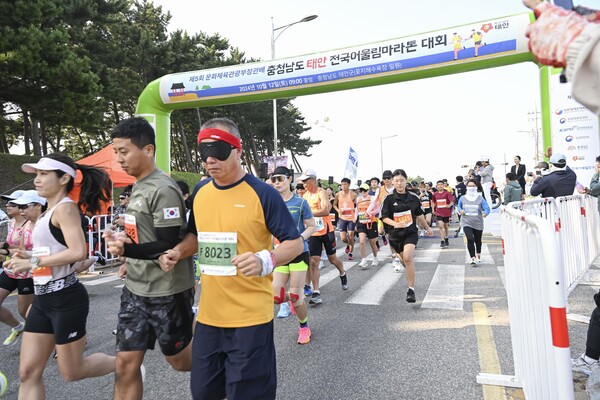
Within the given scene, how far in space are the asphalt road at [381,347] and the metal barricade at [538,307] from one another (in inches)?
28.3

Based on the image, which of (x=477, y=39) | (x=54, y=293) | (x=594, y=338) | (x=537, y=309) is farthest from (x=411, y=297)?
(x=477, y=39)

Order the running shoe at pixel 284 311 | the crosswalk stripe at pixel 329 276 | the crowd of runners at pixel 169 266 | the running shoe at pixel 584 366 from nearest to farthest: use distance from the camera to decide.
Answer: the crowd of runners at pixel 169 266 < the running shoe at pixel 584 366 < the running shoe at pixel 284 311 < the crosswalk stripe at pixel 329 276

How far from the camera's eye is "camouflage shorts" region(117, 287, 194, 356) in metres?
2.57

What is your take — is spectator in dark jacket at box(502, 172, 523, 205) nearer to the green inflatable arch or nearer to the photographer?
the green inflatable arch

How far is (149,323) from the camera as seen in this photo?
2.61 m

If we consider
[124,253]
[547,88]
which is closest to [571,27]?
[124,253]

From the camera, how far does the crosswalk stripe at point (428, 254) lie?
34.1 feet

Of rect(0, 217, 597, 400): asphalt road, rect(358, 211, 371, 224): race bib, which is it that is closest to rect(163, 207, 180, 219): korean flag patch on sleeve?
rect(0, 217, 597, 400): asphalt road

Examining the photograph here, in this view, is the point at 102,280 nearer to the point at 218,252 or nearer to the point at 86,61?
the point at 218,252

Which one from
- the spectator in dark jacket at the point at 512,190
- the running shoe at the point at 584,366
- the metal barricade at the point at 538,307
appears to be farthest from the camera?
the spectator in dark jacket at the point at 512,190

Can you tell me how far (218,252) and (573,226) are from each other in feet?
19.1

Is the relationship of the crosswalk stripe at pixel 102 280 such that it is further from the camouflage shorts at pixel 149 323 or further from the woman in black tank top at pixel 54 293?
the camouflage shorts at pixel 149 323

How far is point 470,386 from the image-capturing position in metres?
3.35

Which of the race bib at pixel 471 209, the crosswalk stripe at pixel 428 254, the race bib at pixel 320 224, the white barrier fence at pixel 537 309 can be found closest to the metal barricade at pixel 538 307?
the white barrier fence at pixel 537 309
